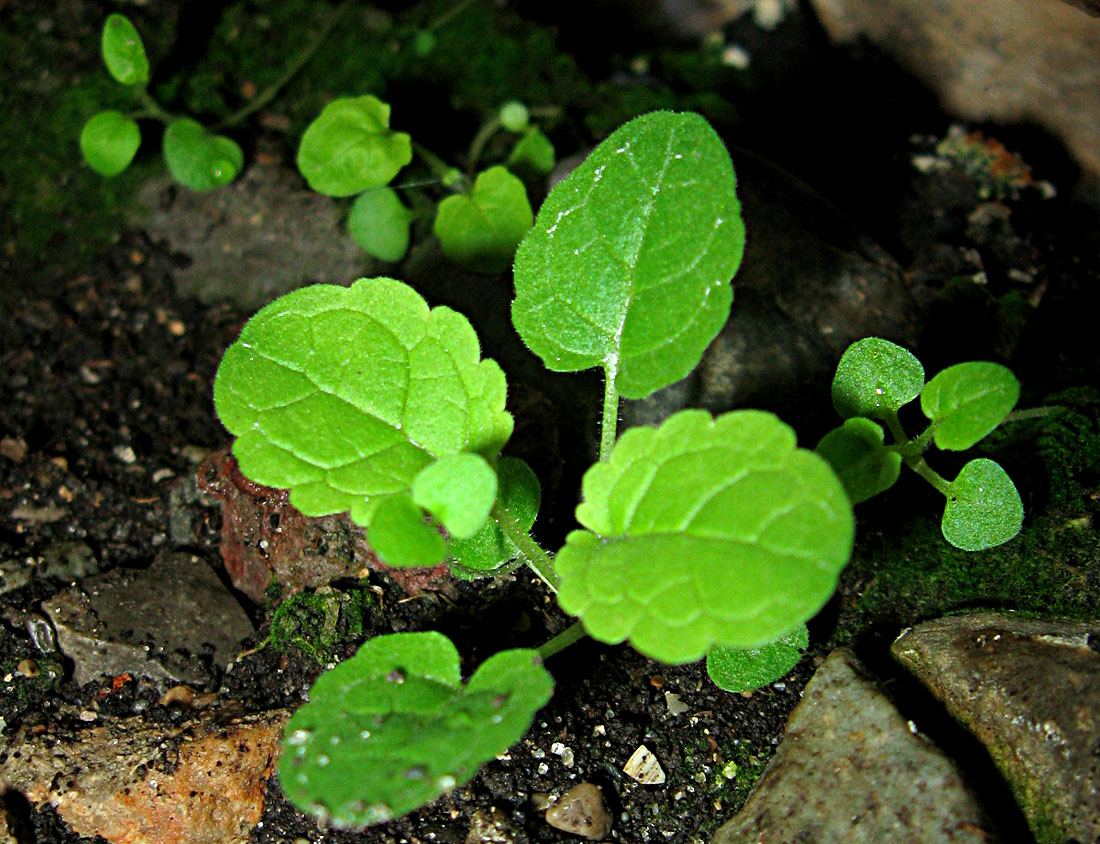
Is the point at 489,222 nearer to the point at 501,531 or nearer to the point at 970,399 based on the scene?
the point at 501,531

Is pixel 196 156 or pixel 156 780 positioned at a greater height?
pixel 196 156

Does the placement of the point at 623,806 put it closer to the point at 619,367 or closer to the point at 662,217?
the point at 619,367

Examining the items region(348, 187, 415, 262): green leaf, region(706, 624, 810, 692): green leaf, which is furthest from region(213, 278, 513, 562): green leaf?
region(348, 187, 415, 262): green leaf

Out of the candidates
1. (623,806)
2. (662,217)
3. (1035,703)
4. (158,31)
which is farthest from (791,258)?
(158,31)

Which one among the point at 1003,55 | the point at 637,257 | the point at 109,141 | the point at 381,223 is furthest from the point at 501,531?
the point at 1003,55

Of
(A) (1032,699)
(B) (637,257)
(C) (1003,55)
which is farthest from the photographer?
(C) (1003,55)

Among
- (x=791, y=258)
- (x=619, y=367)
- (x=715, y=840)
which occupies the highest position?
(x=619, y=367)

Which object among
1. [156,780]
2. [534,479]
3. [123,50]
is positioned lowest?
[156,780]
